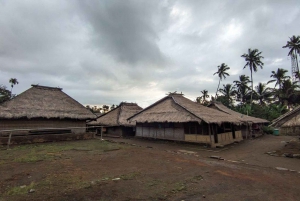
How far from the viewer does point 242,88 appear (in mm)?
41125

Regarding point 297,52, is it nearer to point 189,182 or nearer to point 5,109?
point 189,182

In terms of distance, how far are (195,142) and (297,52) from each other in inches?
1283

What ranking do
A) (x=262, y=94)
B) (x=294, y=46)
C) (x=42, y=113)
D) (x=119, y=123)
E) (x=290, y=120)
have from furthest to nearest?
(x=262, y=94), (x=294, y=46), (x=119, y=123), (x=42, y=113), (x=290, y=120)

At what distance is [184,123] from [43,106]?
12.9m

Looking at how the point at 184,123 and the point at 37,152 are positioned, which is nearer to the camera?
the point at 37,152

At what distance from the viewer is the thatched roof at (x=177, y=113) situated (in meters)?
14.3

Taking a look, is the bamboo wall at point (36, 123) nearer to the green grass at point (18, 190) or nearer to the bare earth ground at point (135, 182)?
the bare earth ground at point (135, 182)

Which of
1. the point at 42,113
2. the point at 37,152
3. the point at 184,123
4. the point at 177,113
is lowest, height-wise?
the point at 37,152

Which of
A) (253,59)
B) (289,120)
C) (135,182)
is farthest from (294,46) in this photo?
(135,182)

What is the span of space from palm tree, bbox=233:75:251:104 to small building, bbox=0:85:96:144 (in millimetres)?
35998

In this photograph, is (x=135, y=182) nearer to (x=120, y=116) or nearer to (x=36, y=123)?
(x=36, y=123)

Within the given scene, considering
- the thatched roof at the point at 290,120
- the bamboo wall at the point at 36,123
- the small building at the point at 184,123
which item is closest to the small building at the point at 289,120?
the thatched roof at the point at 290,120

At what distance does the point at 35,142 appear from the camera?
13.6 meters

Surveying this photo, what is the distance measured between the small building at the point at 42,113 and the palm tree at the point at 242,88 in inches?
1417
